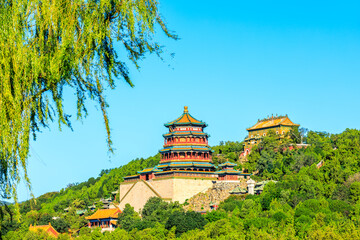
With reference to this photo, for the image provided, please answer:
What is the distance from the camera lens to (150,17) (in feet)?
34.9

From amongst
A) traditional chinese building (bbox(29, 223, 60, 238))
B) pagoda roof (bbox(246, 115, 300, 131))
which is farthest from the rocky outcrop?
pagoda roof (bbox(246, 115, 300, 131))

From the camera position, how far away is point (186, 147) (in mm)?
66250

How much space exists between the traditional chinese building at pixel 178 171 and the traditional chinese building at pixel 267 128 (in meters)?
21.8

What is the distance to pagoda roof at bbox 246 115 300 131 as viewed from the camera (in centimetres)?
9038

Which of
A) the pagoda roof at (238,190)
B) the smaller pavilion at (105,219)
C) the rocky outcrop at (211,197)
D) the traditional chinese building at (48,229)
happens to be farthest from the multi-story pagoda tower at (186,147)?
A: the traditional chinese building at (48,229)

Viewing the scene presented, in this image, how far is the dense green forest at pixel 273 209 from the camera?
43.1 meters

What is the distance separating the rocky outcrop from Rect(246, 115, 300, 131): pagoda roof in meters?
29.1

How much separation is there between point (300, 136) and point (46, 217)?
40.6 meters

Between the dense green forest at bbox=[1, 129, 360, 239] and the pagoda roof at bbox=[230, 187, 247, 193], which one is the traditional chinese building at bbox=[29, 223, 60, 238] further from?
the pagoda roof at bbox=[230, 187, 247, 193]

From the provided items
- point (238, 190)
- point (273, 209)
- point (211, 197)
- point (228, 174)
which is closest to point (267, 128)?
point (228, 174)

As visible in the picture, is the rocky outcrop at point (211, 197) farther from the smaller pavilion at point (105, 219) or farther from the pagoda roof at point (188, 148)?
the smaller pavilion at point (105, 219)

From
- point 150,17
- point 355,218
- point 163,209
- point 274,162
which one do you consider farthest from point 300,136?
point 150,17

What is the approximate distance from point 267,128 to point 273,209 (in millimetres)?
42589

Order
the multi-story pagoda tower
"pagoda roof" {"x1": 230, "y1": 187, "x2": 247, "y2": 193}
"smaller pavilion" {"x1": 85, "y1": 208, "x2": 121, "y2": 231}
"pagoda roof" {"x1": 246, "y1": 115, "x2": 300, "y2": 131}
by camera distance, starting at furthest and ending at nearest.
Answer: "pagoda roof" {"x1": 246, "y1": 115, "x2": 300, "y2": 131}, the multi-story pagoda tower, "smaller pavilion" {"x1": 85, "y1": 208, "x2": 121, "y2": 231}, "pagoda roof" {"x1": 230, "y1": 187, "x2": 247, "y2": 193}
